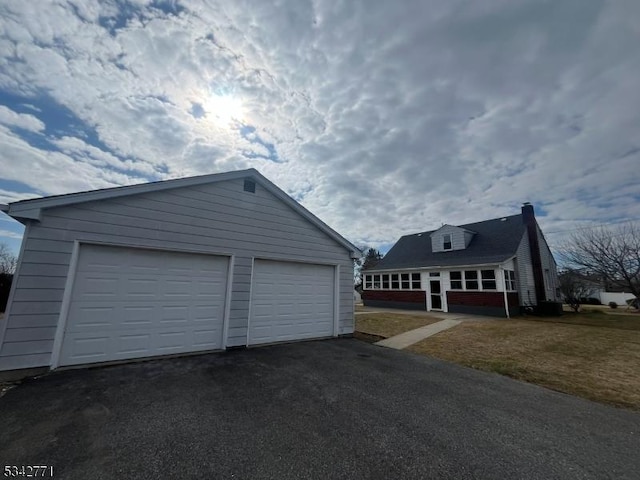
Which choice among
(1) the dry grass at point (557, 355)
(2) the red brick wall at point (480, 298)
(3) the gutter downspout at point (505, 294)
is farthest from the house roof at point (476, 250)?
(1) the dry grass at point (557, 355)

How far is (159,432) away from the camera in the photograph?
2973mm

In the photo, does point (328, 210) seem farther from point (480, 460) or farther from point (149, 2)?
point (480, 460)

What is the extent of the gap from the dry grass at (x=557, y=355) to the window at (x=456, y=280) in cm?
620

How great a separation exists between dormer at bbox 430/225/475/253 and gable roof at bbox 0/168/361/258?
488 inches

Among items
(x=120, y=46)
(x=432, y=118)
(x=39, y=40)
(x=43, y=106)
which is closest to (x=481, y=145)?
(x=432, y=118)

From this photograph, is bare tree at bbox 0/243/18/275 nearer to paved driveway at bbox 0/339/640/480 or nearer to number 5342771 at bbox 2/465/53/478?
paved driveway at bbox 0/339/640/480

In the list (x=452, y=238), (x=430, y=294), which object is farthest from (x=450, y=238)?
(x=430, y=294)

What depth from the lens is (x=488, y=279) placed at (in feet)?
51.1

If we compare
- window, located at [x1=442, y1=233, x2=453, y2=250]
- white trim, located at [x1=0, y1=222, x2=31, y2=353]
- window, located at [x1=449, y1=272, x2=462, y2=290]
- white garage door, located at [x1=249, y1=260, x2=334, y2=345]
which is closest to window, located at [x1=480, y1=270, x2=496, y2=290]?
window, located at [x1=449, y1=272, x2=462, y2=290]

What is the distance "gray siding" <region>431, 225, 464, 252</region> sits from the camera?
18609 mm

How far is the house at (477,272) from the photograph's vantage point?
15.5 m

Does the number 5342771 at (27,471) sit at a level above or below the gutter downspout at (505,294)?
below

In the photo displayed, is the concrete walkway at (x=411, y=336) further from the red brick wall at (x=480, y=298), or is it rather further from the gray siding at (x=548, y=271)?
the gray siding at (x=548, y=271)

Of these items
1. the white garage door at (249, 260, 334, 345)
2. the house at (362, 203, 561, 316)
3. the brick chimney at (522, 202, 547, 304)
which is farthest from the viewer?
the brick chimney at (522, 202, 547, 304)
